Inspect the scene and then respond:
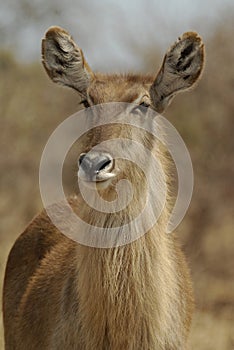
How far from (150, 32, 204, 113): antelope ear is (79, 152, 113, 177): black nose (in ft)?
3.47

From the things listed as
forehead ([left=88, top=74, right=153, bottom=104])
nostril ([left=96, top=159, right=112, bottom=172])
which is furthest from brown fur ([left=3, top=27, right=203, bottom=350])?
nostril ([left=96, top=159, right=112, bottom=172])

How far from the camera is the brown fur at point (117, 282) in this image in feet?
21.1

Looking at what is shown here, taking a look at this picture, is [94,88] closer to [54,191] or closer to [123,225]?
[123,225]

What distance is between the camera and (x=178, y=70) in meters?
6.96

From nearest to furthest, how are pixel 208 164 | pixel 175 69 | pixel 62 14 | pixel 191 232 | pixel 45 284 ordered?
pixel 175 69, pixel 45 284, pixel 191 232, pixel 208 164, pixel 62 14

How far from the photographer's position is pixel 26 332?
777 centimetres

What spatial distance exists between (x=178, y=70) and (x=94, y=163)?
4.70ft

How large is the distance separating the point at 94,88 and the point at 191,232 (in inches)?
383

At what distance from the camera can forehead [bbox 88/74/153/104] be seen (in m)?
6.69

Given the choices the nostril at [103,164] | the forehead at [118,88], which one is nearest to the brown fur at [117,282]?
the forehead at [118,88]

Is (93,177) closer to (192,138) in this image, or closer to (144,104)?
(144,104)

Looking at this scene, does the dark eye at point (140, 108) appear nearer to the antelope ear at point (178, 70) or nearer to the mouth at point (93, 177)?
the antelope ear at point (178, 70)

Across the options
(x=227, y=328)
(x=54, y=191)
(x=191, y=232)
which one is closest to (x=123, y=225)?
(x=227, y=328)

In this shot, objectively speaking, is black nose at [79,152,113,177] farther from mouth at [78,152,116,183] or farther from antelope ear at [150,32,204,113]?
antelope ear at [150,32,204,113]
